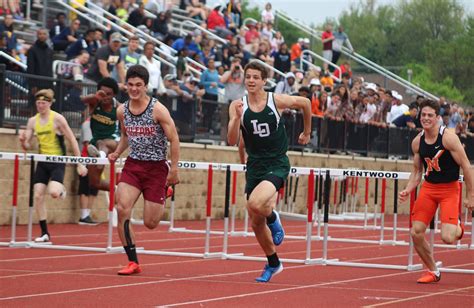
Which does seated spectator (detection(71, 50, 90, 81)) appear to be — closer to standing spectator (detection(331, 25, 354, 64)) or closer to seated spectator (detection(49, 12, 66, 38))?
seated spectator (detection(49, 12, 66, 38))

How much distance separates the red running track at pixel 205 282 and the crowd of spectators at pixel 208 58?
20.1ft

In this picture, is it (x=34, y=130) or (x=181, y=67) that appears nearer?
(x=34, y=130)

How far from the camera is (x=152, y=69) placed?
23.8m

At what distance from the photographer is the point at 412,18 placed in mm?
40625

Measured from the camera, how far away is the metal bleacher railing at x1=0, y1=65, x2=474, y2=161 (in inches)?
787

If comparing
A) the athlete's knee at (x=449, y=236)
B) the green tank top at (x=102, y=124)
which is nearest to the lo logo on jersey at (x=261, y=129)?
the athlete's knee at (x=449, y=236)

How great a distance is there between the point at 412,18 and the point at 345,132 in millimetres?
10529

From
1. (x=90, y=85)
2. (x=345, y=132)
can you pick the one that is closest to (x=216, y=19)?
(x=345, y=132)

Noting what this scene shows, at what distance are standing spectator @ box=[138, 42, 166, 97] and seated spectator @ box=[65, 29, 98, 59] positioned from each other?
1.19 metres

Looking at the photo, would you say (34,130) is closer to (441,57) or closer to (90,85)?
(90,85)

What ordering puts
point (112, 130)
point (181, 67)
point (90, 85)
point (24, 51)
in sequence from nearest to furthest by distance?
point (112, 130) → point (90, 85) → point (24, 51) → point (181, 67)

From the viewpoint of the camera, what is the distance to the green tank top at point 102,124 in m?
19.5

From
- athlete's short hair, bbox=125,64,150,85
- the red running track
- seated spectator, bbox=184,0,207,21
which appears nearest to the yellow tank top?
the red running track

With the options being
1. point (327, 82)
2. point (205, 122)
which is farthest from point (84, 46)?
point (327, 82)
